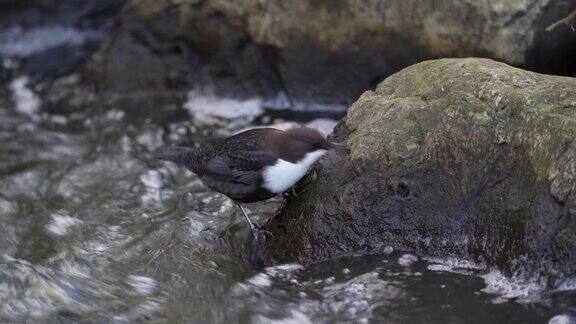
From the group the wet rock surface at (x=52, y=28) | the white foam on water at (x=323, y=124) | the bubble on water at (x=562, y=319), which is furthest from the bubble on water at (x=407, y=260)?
the wet rock surface at (x=52, y=28)

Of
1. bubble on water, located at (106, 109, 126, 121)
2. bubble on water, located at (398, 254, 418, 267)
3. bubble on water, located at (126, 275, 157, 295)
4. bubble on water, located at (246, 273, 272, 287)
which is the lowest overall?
bubble on water, located at (106, 109, 126, 121)

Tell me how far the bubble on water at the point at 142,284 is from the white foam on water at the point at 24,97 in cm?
281

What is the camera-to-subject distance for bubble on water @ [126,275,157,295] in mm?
3650

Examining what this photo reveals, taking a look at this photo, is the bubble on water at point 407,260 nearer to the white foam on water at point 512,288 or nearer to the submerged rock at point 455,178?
the submerged rock at point 455,178

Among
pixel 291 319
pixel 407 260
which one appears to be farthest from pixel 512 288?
pixel 291 319

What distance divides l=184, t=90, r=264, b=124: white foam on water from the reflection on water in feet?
2.00

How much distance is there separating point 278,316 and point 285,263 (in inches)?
15.4

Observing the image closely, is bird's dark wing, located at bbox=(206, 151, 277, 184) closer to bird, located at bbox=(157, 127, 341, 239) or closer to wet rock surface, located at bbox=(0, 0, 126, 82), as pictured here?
bird, located at bbox=(157, 127, 341, 239)

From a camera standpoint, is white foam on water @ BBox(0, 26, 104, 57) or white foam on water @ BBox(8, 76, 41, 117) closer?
white foam on water @ BBox(8, 76, 41, 117)

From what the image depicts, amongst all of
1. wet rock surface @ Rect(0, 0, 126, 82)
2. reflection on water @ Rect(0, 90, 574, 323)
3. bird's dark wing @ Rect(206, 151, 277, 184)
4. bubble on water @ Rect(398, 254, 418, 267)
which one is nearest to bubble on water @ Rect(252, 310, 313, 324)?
reflection on water @ Rect(0, 90, 574, 323)

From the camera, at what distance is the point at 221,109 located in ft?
20.4

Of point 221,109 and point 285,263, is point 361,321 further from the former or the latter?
point 221,109

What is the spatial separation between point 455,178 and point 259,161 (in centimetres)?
89

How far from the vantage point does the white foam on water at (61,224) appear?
4.42 meters
